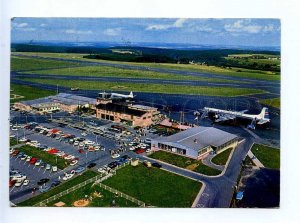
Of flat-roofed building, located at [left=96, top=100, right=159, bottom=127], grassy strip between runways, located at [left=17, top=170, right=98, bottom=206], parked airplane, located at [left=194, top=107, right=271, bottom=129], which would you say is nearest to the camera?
grassy strip between runways, located at [left=17, top=170, right=98, bottom=206]

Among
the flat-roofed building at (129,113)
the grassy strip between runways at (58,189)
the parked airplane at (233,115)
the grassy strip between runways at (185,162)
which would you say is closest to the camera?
the grassy strip between runways at (58,189)

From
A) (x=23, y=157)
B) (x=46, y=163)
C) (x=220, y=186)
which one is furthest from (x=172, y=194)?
Result: (x=23, y=157)

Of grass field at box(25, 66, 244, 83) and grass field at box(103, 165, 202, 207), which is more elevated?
grass field at box(25, 66, 244, 83)

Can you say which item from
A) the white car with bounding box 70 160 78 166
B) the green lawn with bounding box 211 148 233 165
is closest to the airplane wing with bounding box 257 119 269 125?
the green lawn with bounding box 211 148 233 165

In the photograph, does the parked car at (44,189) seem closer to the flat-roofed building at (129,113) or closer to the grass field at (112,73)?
the flat-roofed building at (129,113)

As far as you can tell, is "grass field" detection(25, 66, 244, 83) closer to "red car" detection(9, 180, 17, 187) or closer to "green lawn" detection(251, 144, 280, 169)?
"green lawn" detection(251, 144, 280, 169)

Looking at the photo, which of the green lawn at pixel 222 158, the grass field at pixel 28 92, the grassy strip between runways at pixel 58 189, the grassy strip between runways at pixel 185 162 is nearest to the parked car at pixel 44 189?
the grassy strip between runways at pixel 58 189

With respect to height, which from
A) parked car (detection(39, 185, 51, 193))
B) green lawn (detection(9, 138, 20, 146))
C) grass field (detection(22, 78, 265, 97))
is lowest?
parked car (detection(39, 185, 51, 193))
